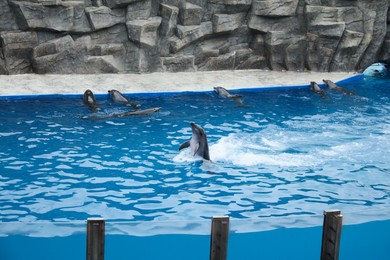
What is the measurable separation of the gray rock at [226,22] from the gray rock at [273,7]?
42cm

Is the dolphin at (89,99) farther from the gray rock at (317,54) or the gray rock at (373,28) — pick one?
the gray rock at (373,28)

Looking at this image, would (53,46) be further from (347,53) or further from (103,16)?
(347,53)

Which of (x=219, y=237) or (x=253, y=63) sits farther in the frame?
(x=253, y=63)

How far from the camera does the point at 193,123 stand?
31.2ft

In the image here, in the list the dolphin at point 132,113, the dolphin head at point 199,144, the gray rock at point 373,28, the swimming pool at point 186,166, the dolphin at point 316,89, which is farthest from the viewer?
the gray rock at point 373,28

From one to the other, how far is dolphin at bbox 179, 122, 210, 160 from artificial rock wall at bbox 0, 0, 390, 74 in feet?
17.8

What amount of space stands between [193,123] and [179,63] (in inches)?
219

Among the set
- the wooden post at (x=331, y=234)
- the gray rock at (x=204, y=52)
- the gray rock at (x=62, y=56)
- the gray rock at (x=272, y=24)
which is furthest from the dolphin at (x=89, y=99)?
the wooden post at (x=331, y=234)

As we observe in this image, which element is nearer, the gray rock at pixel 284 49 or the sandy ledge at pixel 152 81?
the sandy ledge at pixel 152 81

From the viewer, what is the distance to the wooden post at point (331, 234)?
545 cm

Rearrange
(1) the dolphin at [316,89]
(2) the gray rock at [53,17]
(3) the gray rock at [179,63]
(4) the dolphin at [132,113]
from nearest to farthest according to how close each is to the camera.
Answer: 1. (4) the dolphin at [132,113]
2. (2) the gray rock at [53,17]
3. (1) the dolphin at [316,89]
4. (3) the gray rock at [179,63]

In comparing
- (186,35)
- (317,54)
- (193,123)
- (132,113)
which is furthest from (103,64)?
(193,123)

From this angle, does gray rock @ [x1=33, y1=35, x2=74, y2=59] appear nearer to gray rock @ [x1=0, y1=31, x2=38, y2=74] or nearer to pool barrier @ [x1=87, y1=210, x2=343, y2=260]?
gray rock @ [x1=0, y1=31, x2=38, y2=74]

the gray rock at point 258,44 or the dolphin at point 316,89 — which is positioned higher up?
the gray rock at point 258,44
